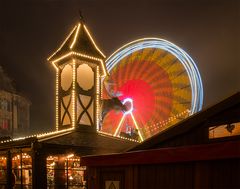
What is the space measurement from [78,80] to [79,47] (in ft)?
5.56

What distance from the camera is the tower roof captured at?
17.6 metres

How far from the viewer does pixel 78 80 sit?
17344 mm

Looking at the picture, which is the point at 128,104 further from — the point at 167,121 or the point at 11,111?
the point at 11,111

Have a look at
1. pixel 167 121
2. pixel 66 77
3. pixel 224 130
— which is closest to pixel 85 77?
pixel 66 77

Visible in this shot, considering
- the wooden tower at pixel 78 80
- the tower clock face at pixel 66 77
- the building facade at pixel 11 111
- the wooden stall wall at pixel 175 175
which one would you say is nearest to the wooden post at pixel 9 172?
the wooden tower at pixel 78 80

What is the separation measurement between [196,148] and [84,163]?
3.21m

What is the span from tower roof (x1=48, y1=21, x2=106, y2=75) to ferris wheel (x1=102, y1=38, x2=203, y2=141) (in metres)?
4.65

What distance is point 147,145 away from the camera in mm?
7309

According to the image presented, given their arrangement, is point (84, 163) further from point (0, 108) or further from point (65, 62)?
point (0, 108)

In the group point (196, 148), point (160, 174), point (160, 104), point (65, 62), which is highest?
point (65, 62)

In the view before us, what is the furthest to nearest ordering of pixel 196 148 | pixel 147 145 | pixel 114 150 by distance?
1. pixel 114 150
2. pixel 147 145
3. pixel 196 148

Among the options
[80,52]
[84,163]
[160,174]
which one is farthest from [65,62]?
[160,174]

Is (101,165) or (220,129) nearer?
(220,129)

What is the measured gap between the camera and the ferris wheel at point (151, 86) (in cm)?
2133
